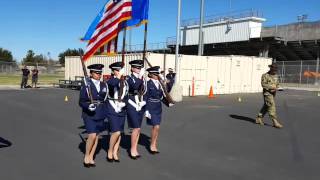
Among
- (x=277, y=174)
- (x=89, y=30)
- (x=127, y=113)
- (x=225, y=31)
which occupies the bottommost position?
(x=277, y=174)

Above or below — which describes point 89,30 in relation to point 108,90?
above

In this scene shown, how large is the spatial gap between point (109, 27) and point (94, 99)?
5.35 feet

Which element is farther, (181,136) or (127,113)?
(181,136)

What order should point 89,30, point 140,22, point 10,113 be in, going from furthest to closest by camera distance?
point 10,113 < point 140,22 < point 89,30

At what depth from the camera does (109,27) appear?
24.5ft

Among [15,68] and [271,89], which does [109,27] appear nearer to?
[271,89]

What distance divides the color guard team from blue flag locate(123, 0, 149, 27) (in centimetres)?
128

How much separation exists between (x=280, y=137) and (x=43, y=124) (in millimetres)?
6572

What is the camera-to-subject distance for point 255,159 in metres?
7.66

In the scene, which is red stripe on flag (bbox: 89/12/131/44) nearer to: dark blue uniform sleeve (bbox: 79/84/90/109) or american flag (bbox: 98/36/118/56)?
american flag (bbox: 98/36/118/56)

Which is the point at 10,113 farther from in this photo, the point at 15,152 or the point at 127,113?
the point at 127,113

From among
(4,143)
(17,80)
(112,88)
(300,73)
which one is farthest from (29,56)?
(112,88)

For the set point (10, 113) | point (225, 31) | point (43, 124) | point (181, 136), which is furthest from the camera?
point (225, 31)

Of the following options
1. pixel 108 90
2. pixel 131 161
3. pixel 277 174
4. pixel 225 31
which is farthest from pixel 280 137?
pixel 225 31
